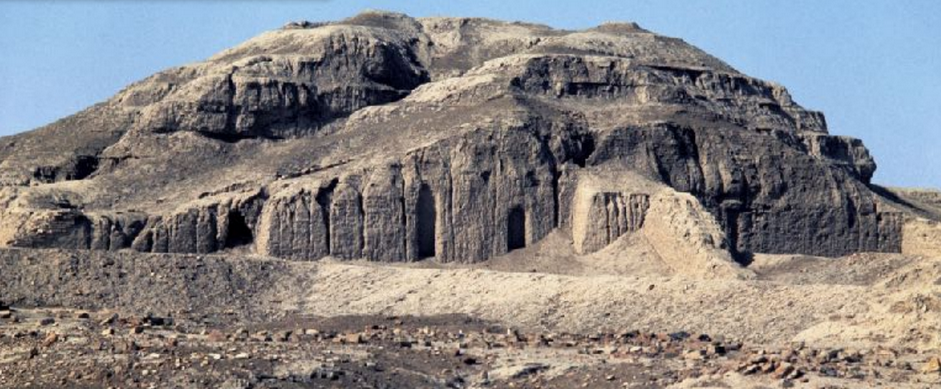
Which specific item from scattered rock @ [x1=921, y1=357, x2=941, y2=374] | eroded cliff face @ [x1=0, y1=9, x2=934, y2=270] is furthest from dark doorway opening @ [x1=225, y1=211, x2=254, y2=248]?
scattered rock @ [x1=921, y1=357, x2=941, y2=374]

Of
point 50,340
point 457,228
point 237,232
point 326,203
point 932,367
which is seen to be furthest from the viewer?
point 457,228

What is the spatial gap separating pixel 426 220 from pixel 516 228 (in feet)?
8.77

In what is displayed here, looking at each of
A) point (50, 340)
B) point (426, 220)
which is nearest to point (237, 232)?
point (426, 220)

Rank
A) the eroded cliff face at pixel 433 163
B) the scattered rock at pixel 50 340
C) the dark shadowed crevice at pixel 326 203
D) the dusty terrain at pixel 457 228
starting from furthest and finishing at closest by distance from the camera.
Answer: the dark shadowed crevice at pixel 326 203, the eroded cliff face at pixel 433 163, the dusty terrain at pixel 457 228, the scattered rock at pixel 50 340

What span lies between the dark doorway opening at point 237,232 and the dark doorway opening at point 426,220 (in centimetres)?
476

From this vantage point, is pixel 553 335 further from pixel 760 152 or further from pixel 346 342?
pixel 760 152

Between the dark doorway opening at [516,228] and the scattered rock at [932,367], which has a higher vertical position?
the dark doorway opening at [516,228]

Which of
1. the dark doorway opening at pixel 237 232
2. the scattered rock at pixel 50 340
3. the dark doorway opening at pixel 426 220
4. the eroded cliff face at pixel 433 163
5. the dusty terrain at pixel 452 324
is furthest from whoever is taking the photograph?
the dark doorway opening at pixel 426 220

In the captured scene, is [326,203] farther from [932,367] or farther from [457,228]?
[932,367]

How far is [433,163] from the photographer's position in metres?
63.6

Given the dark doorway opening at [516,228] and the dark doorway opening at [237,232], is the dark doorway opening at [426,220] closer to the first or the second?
the dark doorway opening at [516,228]

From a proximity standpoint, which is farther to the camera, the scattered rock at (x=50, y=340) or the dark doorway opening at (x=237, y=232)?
the dark doorway opening at (x=237, y=232)

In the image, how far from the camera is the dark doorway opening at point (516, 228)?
2507 inches

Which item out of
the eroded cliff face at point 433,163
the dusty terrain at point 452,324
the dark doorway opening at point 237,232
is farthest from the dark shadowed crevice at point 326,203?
the dark doorway opening at point 237,232
